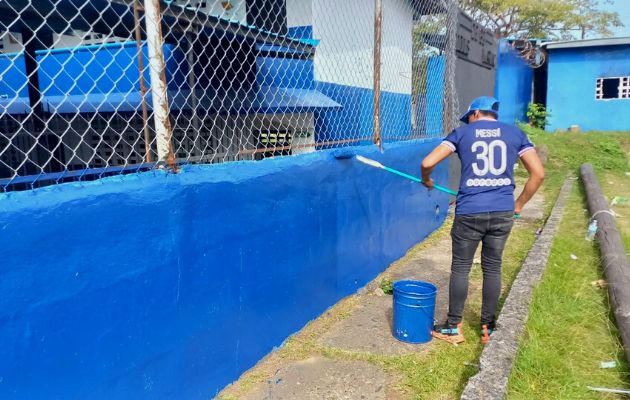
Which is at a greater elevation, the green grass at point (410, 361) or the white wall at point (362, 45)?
the white wall at point (362, 45)

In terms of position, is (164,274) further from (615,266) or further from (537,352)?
(615,266)

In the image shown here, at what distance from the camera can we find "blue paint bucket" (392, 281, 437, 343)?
363cm

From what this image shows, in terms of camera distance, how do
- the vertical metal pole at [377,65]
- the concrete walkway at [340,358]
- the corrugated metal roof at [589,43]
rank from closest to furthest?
1. the concrete walkway at [340,358]
2. the vertical metal pole at [377,65]
3. the corrugated metal roof at [589,43]

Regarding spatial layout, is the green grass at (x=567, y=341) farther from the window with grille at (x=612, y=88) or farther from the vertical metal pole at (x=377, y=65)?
the window with grille at (x=612, y=88)

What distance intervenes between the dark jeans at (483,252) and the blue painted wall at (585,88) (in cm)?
1540

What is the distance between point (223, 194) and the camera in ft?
9.47

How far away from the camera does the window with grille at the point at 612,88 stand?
644 inches

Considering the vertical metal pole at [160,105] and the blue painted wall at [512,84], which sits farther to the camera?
the blue painted wall at [512,84]

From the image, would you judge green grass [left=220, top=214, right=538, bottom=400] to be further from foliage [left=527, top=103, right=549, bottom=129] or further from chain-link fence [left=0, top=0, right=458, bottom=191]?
foliage [left=527, top=103, right=549, bottom=129]

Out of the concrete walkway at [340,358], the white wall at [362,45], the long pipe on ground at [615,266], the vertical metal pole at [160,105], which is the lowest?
the concrete walkway at [340,358]

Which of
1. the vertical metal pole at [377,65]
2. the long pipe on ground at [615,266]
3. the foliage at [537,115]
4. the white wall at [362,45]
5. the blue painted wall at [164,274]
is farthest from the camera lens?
the foliage at [537,115]

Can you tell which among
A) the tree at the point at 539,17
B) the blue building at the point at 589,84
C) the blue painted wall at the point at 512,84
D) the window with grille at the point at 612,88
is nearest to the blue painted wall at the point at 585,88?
the blue building at the point at 589,84

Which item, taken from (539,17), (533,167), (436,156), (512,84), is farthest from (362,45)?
(539,17)

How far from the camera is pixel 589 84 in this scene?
16.6m
